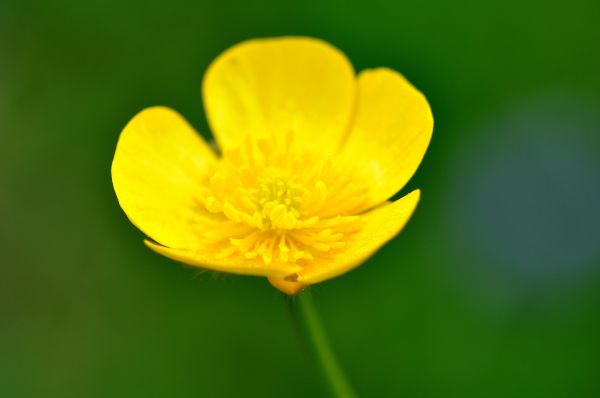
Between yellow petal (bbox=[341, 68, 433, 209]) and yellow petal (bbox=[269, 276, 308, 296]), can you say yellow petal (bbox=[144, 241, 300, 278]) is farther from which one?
yellow petal (bbox=[341, 68, 433, 209])

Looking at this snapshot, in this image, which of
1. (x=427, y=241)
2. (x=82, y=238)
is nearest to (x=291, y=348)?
(x=427, y=241)

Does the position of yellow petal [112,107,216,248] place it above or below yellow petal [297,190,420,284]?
above

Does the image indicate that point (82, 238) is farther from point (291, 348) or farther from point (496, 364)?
point (496, 364)

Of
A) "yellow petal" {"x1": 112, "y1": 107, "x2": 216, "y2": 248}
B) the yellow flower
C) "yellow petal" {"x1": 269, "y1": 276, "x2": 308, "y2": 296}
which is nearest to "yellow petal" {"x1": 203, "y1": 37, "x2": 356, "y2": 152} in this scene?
the yellow flower

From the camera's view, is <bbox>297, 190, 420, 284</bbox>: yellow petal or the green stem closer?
<bbox>297, 190, 420, 284</bbox>: yellow petal

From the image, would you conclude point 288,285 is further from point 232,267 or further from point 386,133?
point 386,133

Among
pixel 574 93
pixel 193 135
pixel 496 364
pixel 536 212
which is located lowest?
pixel 496 364
